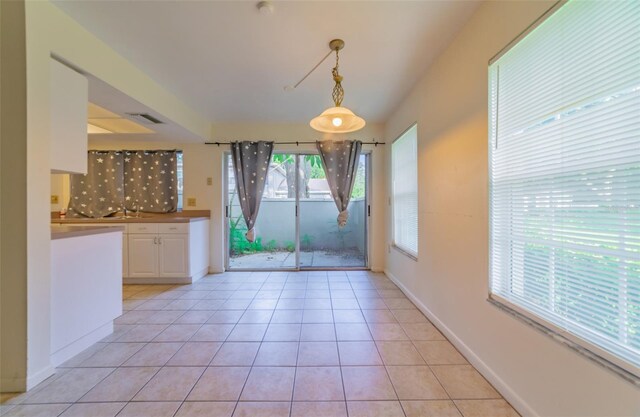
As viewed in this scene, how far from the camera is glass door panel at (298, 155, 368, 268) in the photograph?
4.45m

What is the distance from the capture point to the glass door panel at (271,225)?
4441 millimetres

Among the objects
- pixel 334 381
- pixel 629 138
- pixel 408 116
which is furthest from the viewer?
pixel 408 116

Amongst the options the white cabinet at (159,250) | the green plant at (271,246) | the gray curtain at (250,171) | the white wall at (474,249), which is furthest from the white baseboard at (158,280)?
the white wall at (474,249)

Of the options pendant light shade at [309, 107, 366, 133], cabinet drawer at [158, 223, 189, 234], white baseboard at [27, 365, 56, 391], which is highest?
pendant light shade at [309, 107, 366, 133]

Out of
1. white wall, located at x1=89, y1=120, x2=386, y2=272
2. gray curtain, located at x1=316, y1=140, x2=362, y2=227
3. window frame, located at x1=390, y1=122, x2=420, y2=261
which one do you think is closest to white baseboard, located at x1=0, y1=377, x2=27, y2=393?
white wall, located at x1=89, y1=120, x2=386, y2=272

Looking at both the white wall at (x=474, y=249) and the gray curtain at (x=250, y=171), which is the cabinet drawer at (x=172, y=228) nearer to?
the gray curtain at (x=250, y=171)

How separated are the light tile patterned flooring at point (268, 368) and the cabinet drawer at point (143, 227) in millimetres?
1091

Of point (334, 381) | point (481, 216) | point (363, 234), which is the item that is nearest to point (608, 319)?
point (481, 216)

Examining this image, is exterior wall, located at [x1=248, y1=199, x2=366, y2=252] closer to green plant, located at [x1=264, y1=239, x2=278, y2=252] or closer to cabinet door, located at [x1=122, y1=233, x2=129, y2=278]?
green plant, located at [x1=264, y1=239, x2=278, y2=252]

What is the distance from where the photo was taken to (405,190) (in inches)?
134

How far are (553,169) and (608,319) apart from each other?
66 cm

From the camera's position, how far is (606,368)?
101cm

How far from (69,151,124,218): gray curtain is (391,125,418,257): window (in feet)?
13.6

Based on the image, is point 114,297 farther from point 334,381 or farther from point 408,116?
point 408,116
